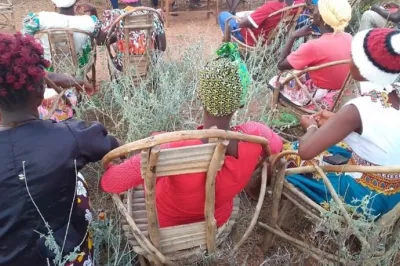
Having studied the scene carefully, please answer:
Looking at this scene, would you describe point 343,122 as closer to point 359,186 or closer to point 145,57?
point 359,186

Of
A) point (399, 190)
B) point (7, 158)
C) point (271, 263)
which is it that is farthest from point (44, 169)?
point (399, 190)

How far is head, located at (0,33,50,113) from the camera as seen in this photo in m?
1.58

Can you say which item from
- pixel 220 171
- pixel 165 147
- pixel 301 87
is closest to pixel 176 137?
pixel 165 147

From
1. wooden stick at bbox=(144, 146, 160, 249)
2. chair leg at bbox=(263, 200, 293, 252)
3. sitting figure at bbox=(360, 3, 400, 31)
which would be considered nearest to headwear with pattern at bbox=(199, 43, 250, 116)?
wooden stick at bbox=(144, 146, 160, 249)

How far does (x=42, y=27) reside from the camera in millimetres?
3629

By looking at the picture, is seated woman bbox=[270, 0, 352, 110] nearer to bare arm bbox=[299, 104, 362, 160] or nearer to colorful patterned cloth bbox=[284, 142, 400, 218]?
colorful patterned cloth bbox=[284, 142, 400, 218]

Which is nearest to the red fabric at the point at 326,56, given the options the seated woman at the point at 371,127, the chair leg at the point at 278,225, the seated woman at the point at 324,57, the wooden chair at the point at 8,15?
the seated woman at the point at 324,57

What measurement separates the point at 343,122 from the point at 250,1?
6.81 metres

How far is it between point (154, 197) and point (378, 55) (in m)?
1.20

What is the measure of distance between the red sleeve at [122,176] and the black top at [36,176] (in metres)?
0.10

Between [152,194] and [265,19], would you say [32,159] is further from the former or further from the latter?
Answer: [265,19]

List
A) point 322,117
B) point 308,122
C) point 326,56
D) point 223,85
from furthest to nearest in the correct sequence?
point 326,56, point 322,117, point 308,122, point 223,85

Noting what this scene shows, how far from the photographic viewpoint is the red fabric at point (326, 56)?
3.10 meters

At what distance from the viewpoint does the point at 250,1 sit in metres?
8.25
